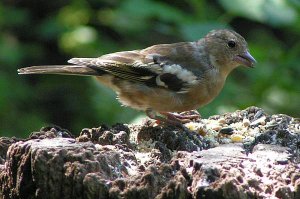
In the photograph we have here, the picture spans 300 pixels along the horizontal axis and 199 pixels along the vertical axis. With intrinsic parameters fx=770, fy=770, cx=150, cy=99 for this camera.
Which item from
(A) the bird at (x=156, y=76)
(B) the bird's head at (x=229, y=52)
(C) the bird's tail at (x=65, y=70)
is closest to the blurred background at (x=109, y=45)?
(B) the bird's head at (x=229, y=52)

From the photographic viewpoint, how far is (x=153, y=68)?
5.61 metres

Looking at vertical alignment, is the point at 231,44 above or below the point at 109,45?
below

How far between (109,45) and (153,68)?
2.71 metres

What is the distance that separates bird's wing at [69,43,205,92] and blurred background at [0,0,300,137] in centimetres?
70

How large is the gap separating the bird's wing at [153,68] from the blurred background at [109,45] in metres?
0.70

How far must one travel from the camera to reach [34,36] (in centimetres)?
919

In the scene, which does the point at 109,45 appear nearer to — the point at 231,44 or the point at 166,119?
the point at 231,44

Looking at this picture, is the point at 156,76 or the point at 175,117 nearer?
the point at 175,117

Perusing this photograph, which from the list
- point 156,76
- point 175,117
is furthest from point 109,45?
point 175,117

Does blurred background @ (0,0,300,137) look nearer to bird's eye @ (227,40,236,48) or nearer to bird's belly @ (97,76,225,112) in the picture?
bird's eye @ (227,40,236,48)

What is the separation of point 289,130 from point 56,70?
205cm

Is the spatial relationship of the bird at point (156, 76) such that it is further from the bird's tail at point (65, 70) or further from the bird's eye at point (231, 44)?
the bird's eye at point (231, 44)

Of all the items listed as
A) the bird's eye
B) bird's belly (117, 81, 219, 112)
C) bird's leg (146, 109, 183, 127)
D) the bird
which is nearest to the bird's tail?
the bird

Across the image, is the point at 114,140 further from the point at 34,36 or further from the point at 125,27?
the point at 34,36
